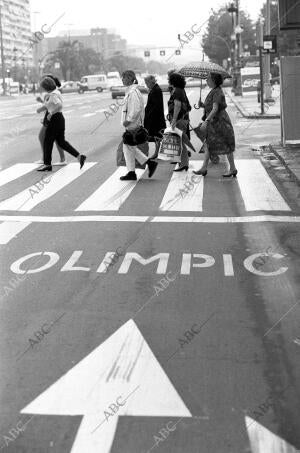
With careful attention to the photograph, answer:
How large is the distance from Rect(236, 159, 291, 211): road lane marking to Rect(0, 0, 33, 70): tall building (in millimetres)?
91524

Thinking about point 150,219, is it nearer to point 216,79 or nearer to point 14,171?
point 216,79

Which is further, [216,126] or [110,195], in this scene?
[216,126]

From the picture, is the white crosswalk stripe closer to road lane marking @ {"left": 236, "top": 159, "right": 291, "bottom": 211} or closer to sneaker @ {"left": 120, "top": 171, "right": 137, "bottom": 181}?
road lane marking @ {"left": 236, "top": 159, "right": 291, "bottom": 211}

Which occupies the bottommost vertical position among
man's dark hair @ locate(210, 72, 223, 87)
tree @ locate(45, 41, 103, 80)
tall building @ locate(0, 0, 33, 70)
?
man's dark hair @ locate(210, 72, 223, 87)

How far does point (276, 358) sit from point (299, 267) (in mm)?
2250

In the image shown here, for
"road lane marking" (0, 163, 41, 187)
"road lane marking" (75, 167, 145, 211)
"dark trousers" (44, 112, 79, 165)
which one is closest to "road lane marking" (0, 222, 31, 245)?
"road lane marking" (75, 167, 145, 211)

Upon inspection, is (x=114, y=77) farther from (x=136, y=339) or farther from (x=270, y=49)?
(x=136, y=339)

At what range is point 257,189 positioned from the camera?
36.8ft

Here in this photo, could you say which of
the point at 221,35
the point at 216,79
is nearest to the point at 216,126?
the point at 216,79

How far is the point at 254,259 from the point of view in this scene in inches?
274

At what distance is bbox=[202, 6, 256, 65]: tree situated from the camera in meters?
89.8

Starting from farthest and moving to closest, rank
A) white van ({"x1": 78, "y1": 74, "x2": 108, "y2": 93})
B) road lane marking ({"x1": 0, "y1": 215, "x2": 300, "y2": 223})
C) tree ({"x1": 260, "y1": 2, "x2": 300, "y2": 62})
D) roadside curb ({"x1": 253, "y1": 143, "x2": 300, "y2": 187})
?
white van ({"x1": 78, "y1": 74, "x2": 108, "y2": 93}) → tree ({"x1": 260, "y1": 2, "x2": 300, "y2": 62}) → roadside curb ({"x1": 253, "y1": 143, "x2": 300, "y2": 187}) → road lane marking ({"x1": 0, "y1": 215, "x2": 300, "y2": 223})

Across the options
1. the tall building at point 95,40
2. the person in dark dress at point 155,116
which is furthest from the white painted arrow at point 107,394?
the tall building at point 95,40

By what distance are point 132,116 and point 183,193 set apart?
5.75ft
